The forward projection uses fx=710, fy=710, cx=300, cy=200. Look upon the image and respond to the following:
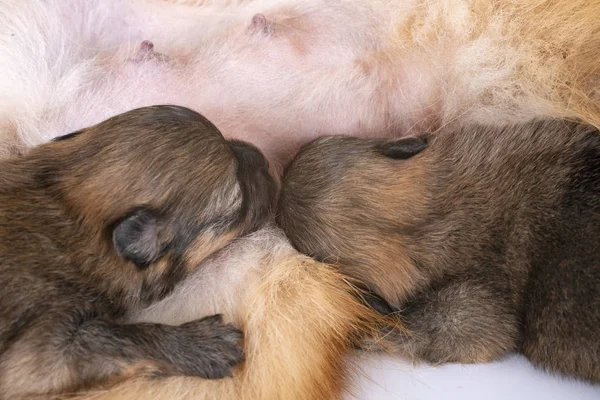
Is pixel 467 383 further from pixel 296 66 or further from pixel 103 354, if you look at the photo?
pixel 296 66

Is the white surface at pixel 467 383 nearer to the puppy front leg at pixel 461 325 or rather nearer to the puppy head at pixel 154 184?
the puppy front leg at pixel 461 325

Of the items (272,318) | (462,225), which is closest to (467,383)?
(462,225)

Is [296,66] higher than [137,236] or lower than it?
higher

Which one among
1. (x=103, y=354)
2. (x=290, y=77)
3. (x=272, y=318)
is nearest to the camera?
(x=103, y=354)

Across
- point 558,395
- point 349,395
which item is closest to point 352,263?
point 349,395

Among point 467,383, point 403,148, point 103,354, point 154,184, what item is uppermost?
point 154,184

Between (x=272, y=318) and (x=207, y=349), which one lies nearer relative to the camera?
(x=207, y=349)

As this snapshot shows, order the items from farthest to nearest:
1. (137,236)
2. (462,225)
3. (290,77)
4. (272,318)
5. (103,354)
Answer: (290,77)
(462,225)
(272,318)
(137,236)
(103,354)

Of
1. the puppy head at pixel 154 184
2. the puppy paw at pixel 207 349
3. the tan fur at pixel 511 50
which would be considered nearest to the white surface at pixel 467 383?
the puppy paw at pixel 207 349
